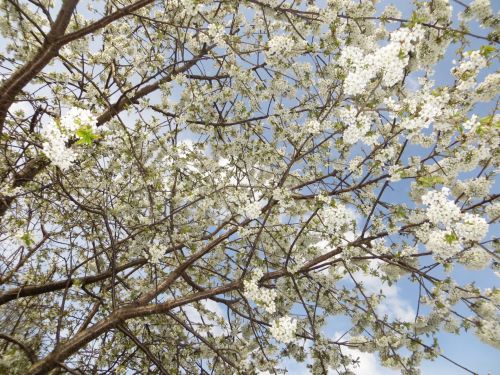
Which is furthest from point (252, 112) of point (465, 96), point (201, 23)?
point (465, 96)

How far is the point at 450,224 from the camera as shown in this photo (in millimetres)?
3328

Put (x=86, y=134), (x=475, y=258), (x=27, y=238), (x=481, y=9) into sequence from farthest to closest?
(x=481, y=9), (x=475, y=258), (x=27, y=238), (x=86, y=134)

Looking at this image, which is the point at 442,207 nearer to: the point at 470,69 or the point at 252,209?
the point at 470,69

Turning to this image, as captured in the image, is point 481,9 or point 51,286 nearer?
point 481,9

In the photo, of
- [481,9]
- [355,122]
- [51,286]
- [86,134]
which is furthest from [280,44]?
[51,286]

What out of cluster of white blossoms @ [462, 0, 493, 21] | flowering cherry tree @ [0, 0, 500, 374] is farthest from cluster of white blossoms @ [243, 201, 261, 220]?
cluster of white blossoms @ [462, 0, 493, 21]

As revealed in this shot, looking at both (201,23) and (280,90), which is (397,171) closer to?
(280,90)

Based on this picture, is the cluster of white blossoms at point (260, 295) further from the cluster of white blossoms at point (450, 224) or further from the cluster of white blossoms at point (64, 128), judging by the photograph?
the cluster of white blossoms at point (64, 128)

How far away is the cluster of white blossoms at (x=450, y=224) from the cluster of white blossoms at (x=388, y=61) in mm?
1072

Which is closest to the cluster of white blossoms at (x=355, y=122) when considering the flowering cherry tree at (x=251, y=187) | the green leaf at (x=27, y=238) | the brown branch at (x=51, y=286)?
the flowering cherry tree at (x=251, y=187)

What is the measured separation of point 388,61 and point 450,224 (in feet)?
4.87

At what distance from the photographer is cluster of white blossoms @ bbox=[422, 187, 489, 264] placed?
3.18m

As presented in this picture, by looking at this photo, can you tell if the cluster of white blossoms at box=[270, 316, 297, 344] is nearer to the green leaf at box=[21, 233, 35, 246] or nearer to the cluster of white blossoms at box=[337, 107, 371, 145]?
the cluster of white blossoms at box=[337, 107, 371, 145]

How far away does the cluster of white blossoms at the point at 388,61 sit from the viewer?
313 centimetres
